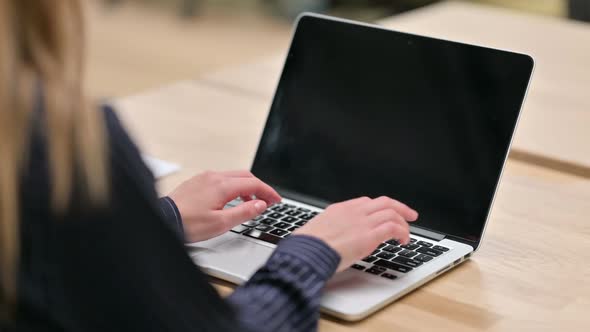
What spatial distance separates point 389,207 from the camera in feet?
3.14

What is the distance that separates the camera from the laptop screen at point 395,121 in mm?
1041

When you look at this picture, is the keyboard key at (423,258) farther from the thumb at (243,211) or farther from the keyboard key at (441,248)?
the thumb at (243,211)

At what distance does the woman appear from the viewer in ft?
1.85

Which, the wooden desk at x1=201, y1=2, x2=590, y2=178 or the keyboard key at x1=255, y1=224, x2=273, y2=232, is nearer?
the keyboard key at x1=255, y1=224, x2=273, y2=232

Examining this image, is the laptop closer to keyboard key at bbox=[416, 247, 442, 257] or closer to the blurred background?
keyboard key at bbox=[416, 247, 442, 257]

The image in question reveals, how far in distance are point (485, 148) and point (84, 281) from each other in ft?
1.86

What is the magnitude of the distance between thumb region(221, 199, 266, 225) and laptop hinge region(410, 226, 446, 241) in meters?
0.17

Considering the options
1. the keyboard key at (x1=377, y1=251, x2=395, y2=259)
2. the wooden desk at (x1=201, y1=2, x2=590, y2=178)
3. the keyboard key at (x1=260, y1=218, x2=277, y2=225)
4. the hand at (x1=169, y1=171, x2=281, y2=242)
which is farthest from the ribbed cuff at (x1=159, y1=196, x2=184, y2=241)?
the wooden desk at (x1=201, y1=2, x2=590, y2=178)

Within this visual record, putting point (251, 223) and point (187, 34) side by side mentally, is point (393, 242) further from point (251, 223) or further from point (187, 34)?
point (187, 34)

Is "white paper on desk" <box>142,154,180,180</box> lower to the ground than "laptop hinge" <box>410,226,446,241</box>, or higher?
lower

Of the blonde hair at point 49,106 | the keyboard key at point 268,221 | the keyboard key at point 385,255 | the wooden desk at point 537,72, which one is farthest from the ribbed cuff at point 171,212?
the wooden desk at point 537,72

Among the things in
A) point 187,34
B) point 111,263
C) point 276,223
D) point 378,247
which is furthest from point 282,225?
point 187,34

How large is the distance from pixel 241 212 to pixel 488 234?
1.00 feet

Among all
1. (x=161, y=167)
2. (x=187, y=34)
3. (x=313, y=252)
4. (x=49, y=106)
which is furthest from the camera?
(x=187, y=34)
